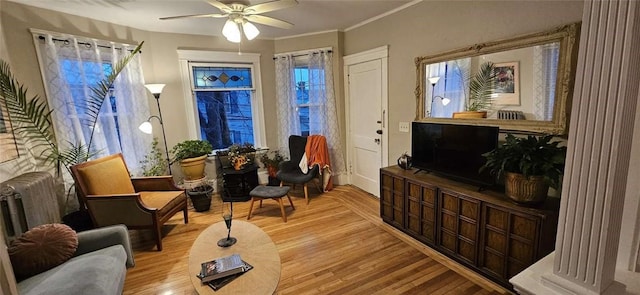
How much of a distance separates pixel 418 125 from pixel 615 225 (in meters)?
1.94

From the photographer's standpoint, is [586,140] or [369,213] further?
[369,213]

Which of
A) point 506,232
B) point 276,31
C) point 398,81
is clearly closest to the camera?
point 506,232

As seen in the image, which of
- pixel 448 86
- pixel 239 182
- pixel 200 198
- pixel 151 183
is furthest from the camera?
pixel 239 182

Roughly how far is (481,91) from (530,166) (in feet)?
2.96

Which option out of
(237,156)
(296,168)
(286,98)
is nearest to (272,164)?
(296,168)

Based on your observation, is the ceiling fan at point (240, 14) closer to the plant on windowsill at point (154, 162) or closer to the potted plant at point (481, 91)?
the potted plant at point (481, 91)

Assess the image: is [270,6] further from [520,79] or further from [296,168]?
[296,168]

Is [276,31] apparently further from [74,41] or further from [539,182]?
[539,182]

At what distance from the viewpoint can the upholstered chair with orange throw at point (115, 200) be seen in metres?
2.66

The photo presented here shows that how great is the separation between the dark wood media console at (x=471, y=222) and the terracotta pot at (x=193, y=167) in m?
2.50

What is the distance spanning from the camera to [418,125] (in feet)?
9.45

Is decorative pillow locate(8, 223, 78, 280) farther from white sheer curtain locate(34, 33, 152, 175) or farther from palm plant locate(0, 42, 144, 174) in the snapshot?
white sheer curtain locate(34, 33, 152, 175)

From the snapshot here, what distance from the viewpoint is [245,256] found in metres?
1.85

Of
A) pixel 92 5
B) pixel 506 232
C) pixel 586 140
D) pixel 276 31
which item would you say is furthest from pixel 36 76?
pixel 506 232
